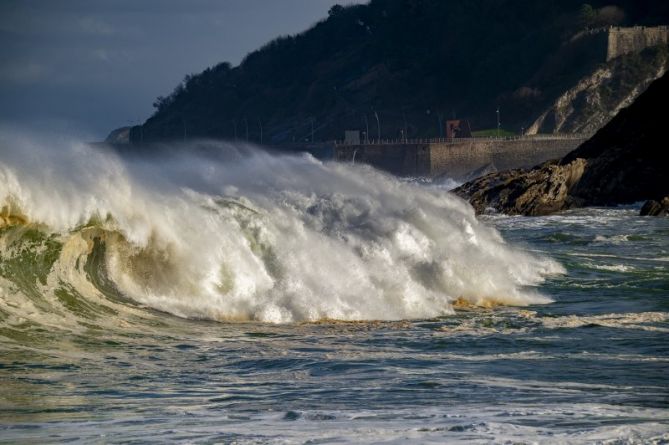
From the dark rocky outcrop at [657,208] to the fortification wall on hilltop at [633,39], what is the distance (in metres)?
74.1

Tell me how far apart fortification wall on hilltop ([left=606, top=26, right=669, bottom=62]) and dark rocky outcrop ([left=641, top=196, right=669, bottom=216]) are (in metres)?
74.1

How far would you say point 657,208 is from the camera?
36875mm

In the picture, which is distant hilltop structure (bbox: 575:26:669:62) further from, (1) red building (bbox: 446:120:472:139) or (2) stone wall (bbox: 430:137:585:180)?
(2) stone wall (bbox: 430:137:585:180)

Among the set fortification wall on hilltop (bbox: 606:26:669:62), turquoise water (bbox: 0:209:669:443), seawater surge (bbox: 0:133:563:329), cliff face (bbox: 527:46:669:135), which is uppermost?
fortification wall on hilltop (bbox: 606:26:669:62)

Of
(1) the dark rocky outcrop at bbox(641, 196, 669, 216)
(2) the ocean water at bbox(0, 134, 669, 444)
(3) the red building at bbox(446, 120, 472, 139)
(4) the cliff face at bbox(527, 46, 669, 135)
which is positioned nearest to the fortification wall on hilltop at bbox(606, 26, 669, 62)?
(4) the cliff face at bbox(527, 46, 669, 135)

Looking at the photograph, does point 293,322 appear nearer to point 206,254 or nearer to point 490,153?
point 206,254

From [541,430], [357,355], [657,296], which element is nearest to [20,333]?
[357,355]

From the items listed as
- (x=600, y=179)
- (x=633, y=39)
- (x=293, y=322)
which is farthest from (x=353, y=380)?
(x=633, y=39)

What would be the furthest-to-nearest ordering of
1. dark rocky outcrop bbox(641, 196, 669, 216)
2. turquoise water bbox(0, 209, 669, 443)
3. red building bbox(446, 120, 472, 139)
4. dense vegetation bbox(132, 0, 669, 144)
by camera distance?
1. dense vegetation bbox(132, 0, 669, 144)
2. red building bbox(446, 120, 472, 139)
3. dark rocky outcrop bbox(641, 196, 669, 216)
4. turquoise water bbox(0, 209, 669, 443)

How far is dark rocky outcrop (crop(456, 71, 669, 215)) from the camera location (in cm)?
4244

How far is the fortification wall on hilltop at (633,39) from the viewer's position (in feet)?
359

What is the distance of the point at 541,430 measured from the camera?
851cm

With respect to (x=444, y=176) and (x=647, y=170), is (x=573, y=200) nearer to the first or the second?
(x=647, y=170)

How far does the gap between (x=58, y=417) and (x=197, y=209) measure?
6707mm
